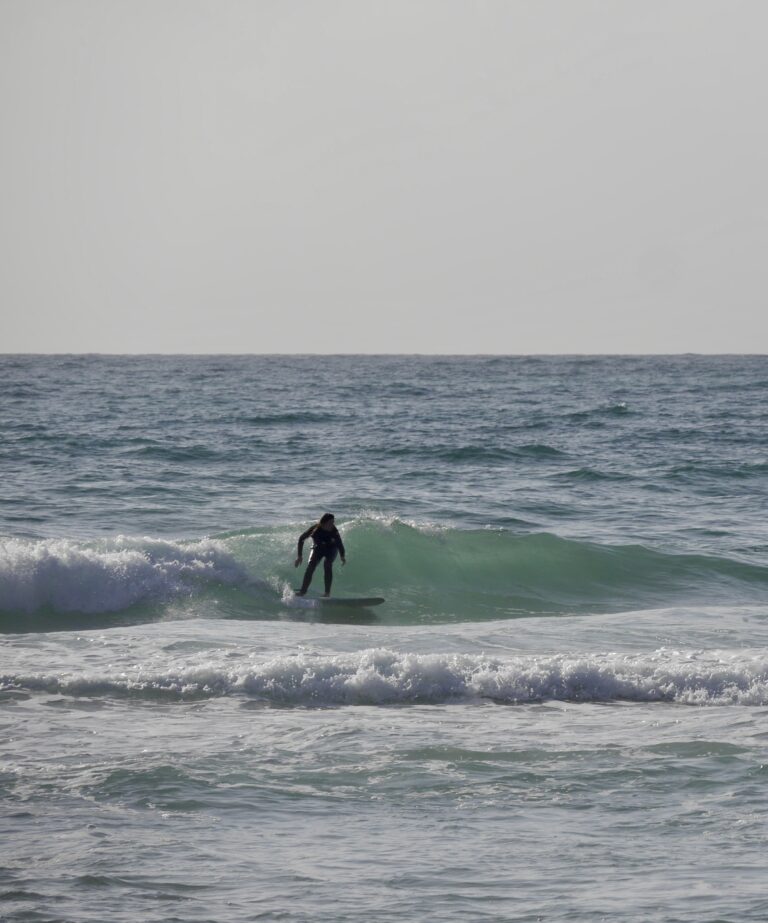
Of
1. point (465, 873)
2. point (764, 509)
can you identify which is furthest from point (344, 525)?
point (465, 873)

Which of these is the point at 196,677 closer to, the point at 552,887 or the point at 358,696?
the point at 358,696

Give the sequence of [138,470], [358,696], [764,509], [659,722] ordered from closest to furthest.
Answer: [659,722] < [358,696] < [764,509] < [138,470]

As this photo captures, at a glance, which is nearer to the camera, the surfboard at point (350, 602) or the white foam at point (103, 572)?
the white foam at point (103, 572)

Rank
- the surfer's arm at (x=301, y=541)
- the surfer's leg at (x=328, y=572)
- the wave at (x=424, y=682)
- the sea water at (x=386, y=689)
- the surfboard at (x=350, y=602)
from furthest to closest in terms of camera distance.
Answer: the surfer's leg at (x=328, y=572)
the surfboard at (x=350, y=602)
the surfer's arm at (x=301, y=541)
the wave at (x=424, y=682)
the sea water at (x=386, y=689)

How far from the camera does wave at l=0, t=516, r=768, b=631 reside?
66.3ft

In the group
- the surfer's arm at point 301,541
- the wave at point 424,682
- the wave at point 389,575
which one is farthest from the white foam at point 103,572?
the wave at point 424,682

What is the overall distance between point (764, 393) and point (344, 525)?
44743mm

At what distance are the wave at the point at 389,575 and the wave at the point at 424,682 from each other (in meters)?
5.48

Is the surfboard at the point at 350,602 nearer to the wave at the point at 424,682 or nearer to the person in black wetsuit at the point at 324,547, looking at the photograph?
the person in black wetsuit at the point at 324,547

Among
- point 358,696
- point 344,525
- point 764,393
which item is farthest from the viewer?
point 764,393

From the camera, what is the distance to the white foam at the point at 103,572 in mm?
19969

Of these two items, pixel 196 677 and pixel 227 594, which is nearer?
pixel 196 677

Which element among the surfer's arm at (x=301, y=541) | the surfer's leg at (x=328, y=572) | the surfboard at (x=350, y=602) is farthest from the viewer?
the surfer's leg at (x=328, y=572)

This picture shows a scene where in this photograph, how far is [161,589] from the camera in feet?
67.9
